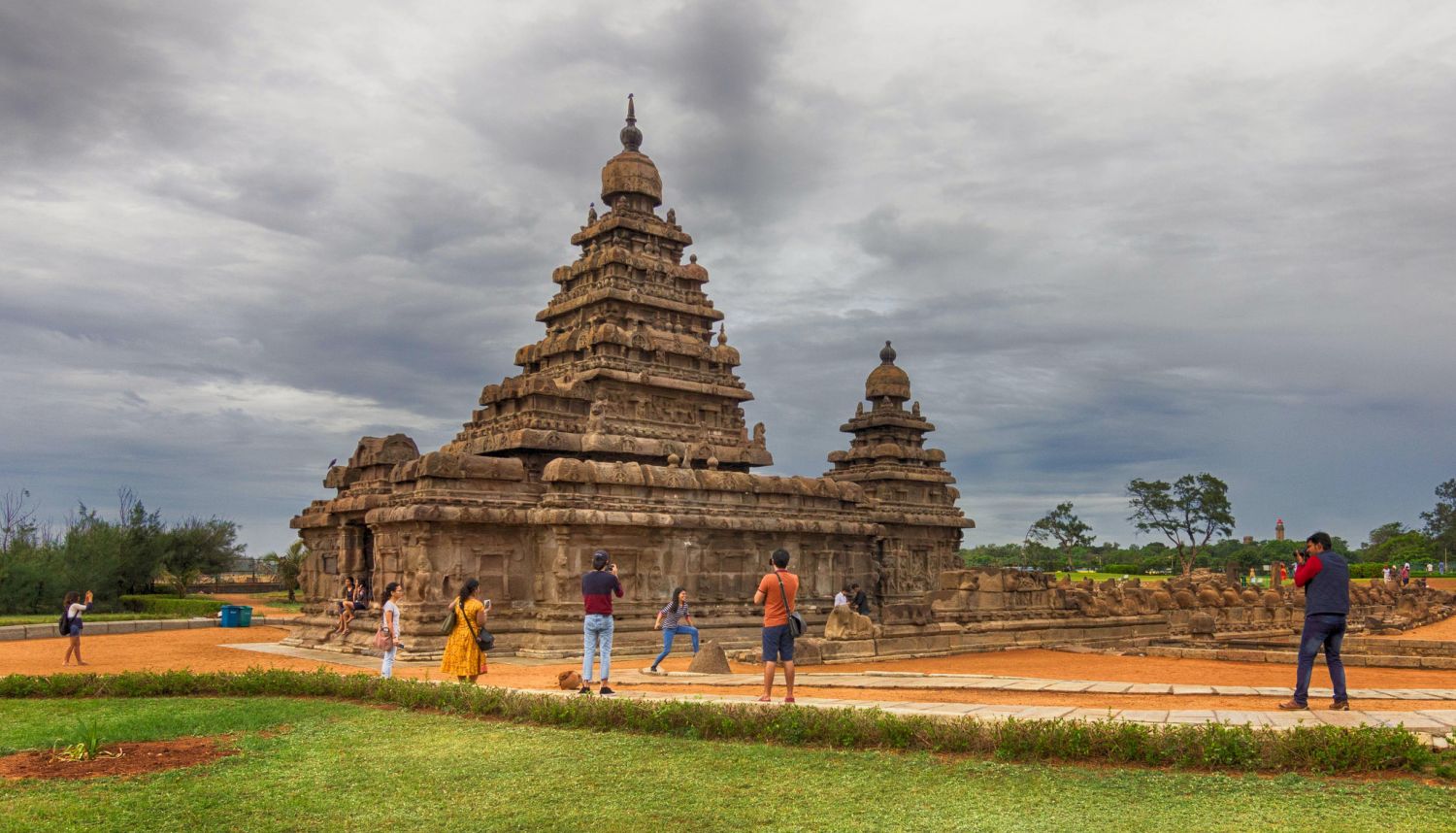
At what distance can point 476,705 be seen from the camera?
39.3 ft

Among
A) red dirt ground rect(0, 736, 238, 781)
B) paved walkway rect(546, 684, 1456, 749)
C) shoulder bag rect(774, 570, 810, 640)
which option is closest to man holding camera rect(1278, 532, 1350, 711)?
paved walkway rect(546, 684, 1456, 749)

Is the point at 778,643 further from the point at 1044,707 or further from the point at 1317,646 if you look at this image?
the point at 1317,646

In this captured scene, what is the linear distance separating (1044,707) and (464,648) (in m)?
7.74

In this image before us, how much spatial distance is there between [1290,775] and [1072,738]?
159 cm

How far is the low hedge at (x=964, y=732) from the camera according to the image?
8.18m

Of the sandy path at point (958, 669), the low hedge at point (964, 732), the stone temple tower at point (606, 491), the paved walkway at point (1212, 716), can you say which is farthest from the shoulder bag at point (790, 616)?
the stone temple tower at point (606, 491)

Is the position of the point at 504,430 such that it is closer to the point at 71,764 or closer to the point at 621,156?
the point at 621,156

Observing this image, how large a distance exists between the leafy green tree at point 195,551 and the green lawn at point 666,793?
45.6 meters

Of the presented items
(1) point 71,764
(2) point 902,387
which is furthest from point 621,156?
(1) point 71,764

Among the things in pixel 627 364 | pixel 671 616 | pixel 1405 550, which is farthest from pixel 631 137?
pixel 1405 550

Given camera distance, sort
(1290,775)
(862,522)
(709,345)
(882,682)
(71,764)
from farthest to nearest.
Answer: (709,345) → (862,522) → (882,682) → (71,764) → (1290,775)

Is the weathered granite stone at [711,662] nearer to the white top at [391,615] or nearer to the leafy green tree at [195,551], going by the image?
the white top at [391,615]

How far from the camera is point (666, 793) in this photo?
322 inches

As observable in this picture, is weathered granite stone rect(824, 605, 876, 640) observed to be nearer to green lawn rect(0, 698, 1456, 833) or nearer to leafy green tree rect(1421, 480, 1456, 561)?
green lawn rect(0, 698, 1456, 833)
